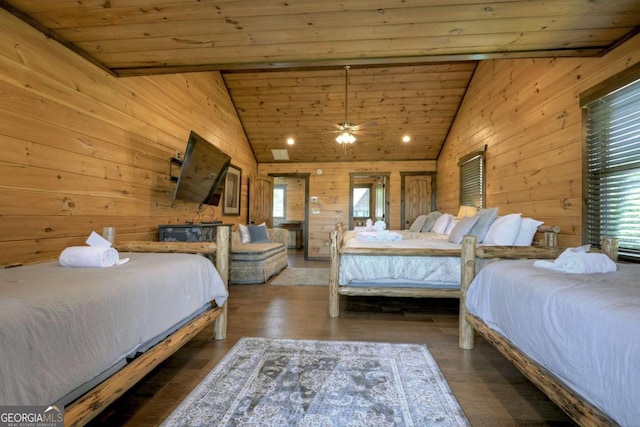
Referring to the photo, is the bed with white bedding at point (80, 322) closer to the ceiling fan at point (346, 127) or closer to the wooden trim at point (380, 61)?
the wooden trim at point (380, 61)

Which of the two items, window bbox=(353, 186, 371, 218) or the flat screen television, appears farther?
window bbox=(353, 186, 371, 218)

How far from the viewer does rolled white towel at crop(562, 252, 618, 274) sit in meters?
1.55

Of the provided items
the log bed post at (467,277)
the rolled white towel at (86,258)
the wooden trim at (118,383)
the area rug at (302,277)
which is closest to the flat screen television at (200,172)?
the area rug at (302,277)

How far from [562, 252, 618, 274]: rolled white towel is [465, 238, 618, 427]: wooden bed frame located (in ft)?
1.80

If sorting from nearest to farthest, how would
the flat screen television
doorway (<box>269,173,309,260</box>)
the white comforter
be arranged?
the white comforter
the flat screen television
doorway (<box>269,173,309,260</box>)

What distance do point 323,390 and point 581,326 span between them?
126 cm

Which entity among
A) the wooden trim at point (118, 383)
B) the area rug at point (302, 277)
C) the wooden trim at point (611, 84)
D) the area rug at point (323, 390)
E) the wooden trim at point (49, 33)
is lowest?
the area rug at point (302, 277)

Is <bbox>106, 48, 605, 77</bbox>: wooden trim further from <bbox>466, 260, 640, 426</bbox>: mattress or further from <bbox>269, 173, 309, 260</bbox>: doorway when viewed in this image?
<bbox>269, 173, 309, 260</bbox>: doorway

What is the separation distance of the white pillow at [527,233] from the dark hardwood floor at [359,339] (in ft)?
3.27

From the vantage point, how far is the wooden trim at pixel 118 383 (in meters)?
0.99

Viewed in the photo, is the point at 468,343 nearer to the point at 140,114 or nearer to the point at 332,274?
the point at 332,274

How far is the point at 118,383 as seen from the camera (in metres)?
1.18

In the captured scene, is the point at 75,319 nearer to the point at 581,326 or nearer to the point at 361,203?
the point at 581,326

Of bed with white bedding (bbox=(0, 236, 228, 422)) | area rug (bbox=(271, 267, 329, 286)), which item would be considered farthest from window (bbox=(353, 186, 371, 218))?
bed with white bedding (bbox=(0, 236, 228, 422))
